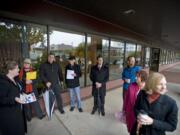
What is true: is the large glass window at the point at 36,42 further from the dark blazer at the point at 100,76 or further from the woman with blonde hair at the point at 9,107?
the woman with blonde hair at the point at 9,107

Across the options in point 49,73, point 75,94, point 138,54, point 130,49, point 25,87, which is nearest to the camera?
point 25,87

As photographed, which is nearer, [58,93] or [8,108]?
[8,108]

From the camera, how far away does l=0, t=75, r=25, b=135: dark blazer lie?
1770mm

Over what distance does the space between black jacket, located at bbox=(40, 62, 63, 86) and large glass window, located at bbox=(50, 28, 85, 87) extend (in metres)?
0.72

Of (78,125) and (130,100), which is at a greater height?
(130,100)

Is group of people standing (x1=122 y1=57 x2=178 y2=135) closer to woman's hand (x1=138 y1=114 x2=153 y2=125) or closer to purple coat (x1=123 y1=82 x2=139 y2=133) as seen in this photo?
woman's hand (x1=138 y1=114 x2=153 y2=125)

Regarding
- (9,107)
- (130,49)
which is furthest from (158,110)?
(130,49)

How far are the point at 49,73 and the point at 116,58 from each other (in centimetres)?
426

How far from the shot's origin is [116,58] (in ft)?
23.1

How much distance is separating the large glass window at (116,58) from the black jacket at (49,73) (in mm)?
3452

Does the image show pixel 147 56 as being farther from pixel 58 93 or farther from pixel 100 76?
pixel 58 93

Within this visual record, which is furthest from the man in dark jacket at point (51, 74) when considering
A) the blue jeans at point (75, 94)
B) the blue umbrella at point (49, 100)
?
the blue jeans at point (75, 94)

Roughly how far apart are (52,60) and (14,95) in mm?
1663

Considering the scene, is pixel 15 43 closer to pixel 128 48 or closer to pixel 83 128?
pixel 83 128
